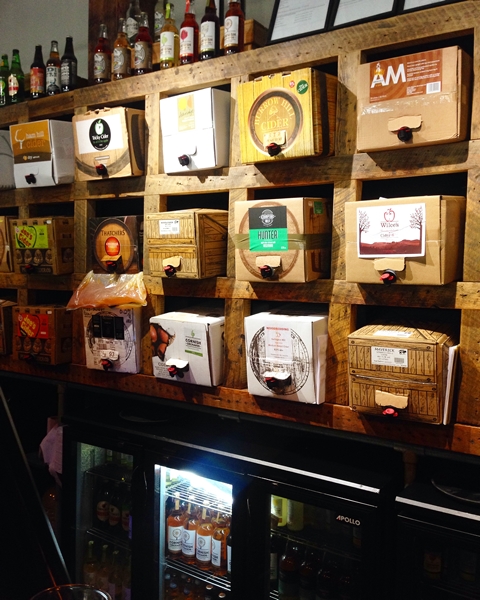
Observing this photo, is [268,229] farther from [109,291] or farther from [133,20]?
[133,20]

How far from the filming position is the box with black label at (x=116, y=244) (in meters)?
3.07

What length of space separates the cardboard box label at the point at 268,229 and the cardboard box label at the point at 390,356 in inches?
21.6

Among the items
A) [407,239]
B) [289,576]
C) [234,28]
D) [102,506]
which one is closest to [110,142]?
[234,28]

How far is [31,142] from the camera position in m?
3.31

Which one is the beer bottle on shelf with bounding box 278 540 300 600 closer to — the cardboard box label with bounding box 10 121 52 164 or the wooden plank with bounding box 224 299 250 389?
the wooden plank with bounding box 224 299 250 389

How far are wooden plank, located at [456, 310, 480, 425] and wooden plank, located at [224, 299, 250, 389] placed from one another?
3.07 feet

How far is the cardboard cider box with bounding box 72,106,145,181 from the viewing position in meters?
2.95

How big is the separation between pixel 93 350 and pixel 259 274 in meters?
1.14

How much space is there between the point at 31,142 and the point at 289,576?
2530 mm

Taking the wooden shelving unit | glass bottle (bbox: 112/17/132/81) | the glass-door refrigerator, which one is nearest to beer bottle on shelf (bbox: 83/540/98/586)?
the glass-door refrigerator

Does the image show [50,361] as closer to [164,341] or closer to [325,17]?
[164,341]

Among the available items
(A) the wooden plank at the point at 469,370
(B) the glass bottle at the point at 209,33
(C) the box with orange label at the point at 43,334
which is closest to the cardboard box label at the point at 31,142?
(C) the box with orange label at the point at 43,334

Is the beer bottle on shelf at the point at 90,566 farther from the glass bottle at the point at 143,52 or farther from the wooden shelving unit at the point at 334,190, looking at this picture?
the glass bottle at the point at 143,52

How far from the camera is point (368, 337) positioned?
224 cm
